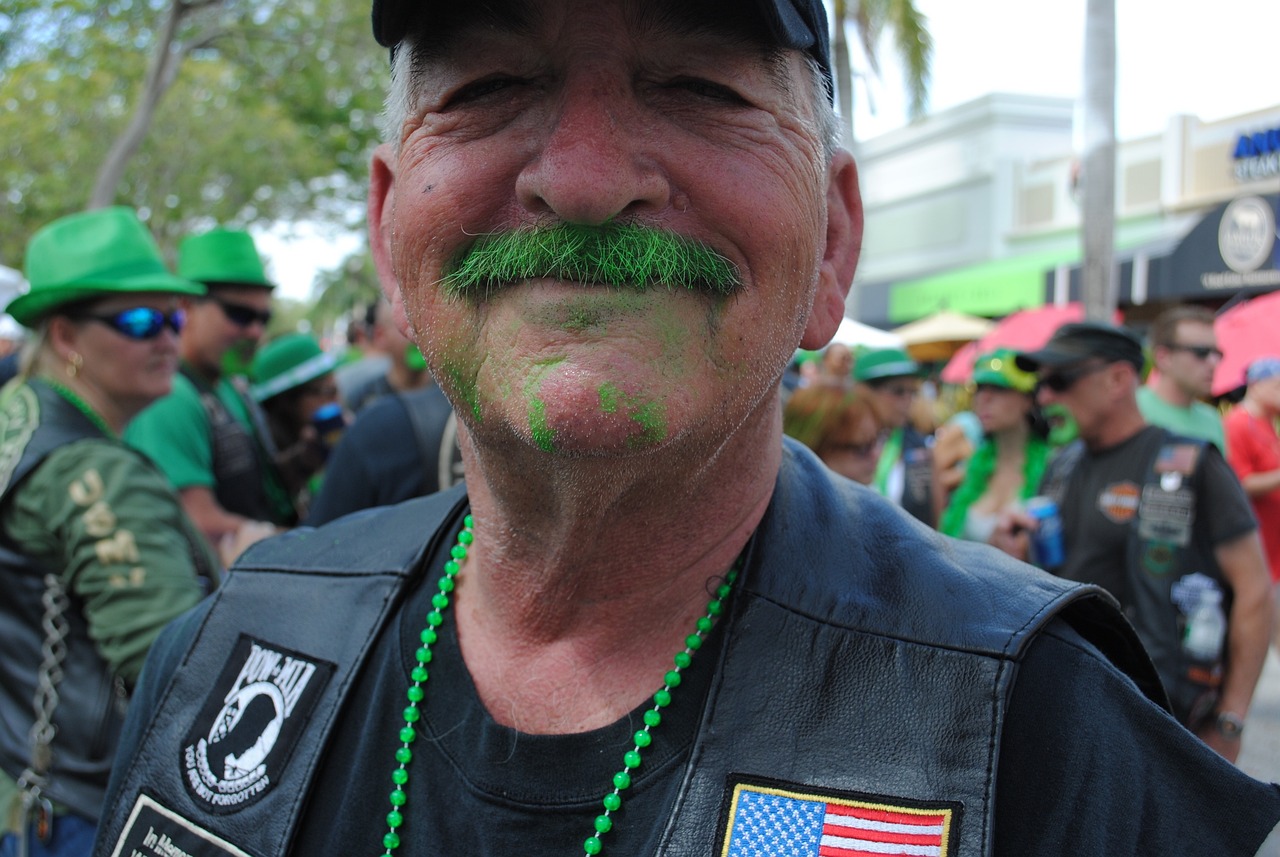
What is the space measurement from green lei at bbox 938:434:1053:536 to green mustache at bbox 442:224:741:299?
4061 mm

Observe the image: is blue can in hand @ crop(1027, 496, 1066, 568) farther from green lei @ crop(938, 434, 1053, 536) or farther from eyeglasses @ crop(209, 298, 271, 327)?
eyeglasses @ crop(209, 298, 271, 327)

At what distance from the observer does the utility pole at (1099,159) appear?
9.92 metres

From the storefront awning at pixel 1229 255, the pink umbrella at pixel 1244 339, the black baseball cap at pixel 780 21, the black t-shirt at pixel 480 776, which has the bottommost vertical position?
the black t-shirt at pixel 480 776

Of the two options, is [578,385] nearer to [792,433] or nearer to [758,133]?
[758,133]

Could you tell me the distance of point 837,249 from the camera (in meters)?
1.45

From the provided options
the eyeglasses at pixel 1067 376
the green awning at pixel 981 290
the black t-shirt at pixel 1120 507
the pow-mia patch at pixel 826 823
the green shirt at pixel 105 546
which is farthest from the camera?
the green awning at pixel 981 290

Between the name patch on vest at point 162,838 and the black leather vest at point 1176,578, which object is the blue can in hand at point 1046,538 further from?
the name patch on vest at point 162,838

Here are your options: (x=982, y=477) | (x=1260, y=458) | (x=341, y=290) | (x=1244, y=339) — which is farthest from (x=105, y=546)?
(x=341, y=290)

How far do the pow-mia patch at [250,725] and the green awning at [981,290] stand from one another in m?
17.5

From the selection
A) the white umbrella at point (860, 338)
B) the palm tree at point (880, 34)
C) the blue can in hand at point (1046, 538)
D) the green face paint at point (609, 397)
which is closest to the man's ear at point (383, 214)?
the green face paint at point (609, 397)

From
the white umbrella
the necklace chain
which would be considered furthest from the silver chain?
the white umbrella

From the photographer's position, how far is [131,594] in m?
2.45

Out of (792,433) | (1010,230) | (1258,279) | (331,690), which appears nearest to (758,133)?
(331,690)

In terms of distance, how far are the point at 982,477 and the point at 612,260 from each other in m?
4.44
